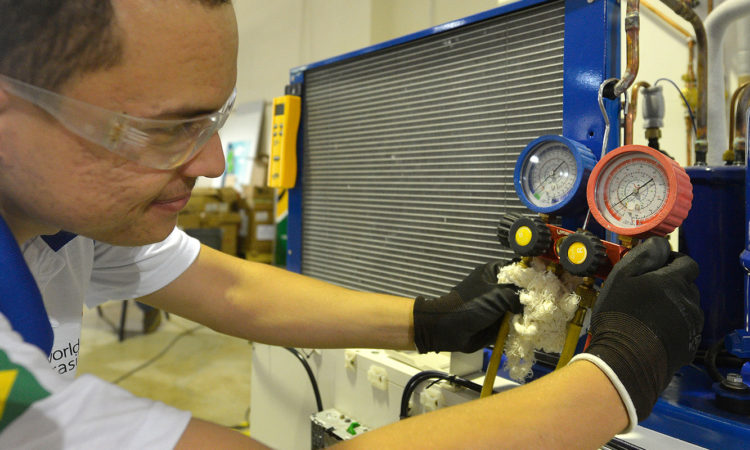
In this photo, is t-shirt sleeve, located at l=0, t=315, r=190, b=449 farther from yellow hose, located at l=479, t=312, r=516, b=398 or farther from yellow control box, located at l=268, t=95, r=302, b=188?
yellow control box, located at l=268, t=95, r=302, b=188

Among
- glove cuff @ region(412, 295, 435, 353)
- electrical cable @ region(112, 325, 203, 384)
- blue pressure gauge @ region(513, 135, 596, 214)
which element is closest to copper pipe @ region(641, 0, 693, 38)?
blue pressure gauge @ region(513, 135, 596, 214)

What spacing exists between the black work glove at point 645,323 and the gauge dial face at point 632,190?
0.18ft

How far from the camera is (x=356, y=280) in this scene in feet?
4.55

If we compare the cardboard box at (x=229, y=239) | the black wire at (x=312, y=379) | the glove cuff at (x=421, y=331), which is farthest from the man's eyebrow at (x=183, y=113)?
the cardboard box at (x=229, y=239)

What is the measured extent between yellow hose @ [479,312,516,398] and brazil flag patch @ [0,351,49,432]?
25.2 inches

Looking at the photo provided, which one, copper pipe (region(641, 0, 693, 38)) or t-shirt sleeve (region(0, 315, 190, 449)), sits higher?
copper pipe (region(641, 0, 693, 38))

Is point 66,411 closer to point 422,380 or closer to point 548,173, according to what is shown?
point 422,380

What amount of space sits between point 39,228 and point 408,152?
0.79 meters

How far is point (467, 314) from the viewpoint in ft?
2.83

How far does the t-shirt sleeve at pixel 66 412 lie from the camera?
0.40 meters

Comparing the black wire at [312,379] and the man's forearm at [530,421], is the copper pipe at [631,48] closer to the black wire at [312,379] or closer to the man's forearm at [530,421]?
the man's forearm at [530,421]

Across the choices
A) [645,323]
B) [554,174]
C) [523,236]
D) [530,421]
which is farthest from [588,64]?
[530,421]

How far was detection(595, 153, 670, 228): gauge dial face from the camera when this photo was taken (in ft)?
2.38

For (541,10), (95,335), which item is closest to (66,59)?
(541,10)
